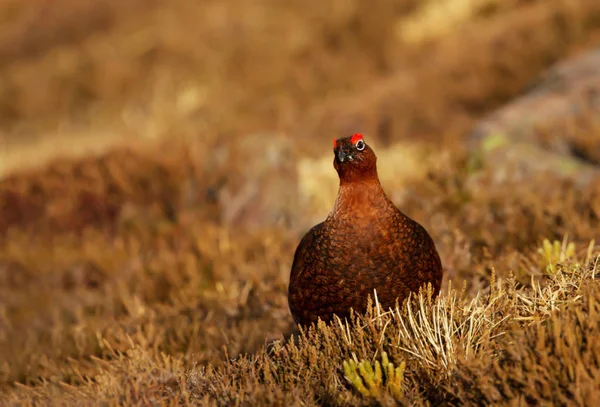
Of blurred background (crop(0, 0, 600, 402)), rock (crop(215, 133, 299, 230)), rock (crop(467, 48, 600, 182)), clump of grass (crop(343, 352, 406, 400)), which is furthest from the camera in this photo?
rock (crop(215, 133, 299, 230))

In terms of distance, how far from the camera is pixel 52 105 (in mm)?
16062

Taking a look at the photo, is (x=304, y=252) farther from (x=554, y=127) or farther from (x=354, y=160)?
(x=554, y=127)

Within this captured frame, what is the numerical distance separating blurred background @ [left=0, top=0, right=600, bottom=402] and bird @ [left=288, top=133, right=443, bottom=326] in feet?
3.43

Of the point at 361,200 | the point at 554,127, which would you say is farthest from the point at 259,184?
the point at 361,200

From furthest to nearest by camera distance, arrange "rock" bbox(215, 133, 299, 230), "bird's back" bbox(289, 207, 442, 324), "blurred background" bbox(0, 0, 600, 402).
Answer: "rock" bbox(215, 133, 299, 230) → "blurred background" bbox(0, 0, 600, 402) → "bird's back" bbox(289, 207, 442, 324)

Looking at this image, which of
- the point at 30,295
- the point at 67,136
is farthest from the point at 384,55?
the point at 30,295

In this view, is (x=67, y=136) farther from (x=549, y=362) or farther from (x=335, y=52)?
(x=549, y=362)

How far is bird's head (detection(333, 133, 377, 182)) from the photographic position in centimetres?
332

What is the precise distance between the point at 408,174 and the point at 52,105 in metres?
11.1

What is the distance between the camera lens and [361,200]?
3240mm

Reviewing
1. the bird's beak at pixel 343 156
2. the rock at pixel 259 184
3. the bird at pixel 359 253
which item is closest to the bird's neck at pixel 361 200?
the bird at pixel 359 253

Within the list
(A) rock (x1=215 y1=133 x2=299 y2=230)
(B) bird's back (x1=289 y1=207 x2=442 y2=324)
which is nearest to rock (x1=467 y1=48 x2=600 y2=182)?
(A) rock (x1=215 y1=133 x2=299 y2=230)

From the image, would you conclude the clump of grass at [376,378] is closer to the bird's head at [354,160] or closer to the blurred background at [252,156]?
the bird's head at [354,160]

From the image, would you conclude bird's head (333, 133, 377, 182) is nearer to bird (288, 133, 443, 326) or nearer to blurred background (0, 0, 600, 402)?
bird (288, 133, 443, 326)
